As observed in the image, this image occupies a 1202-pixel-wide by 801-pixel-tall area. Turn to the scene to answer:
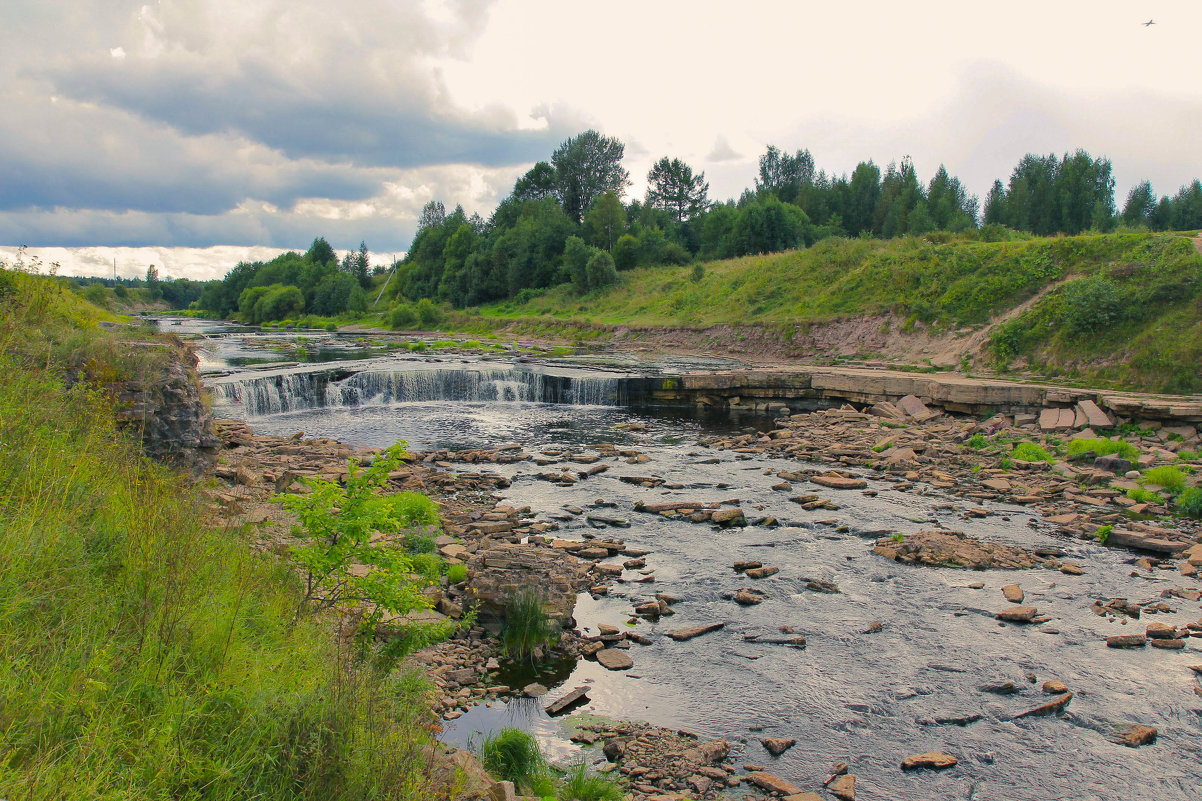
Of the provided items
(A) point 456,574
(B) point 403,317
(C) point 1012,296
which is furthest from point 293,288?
(A) point 456,574

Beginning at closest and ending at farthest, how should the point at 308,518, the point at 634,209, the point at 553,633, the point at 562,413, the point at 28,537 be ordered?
1. the point at 28,537
2. the point at 308,518
3. the point at 553,633
4. the point at 562,413
5. the point at 634,209

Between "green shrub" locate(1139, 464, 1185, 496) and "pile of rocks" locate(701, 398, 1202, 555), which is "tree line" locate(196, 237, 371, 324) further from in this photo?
"green shrub" locate(1139, 464, 1185, 496)

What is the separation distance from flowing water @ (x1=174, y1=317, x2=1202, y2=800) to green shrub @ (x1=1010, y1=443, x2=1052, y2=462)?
3.27 meters

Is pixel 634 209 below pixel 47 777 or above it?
above

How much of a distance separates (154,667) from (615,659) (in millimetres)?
4288

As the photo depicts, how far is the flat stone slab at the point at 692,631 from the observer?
293 inches

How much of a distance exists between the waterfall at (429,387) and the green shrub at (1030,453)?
42.8ft

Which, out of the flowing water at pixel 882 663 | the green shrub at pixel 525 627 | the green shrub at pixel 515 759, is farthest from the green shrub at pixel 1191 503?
the green shrub at pixel 515 759

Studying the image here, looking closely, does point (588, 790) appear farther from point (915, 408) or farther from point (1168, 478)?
point (915, 408)

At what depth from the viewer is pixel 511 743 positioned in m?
4.97

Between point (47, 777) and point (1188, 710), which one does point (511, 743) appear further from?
point (1188, 710)

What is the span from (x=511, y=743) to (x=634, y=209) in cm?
8510

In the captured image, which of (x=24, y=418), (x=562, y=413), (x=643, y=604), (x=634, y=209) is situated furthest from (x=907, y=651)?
(x=634, y=209)

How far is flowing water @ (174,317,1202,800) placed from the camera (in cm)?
543
